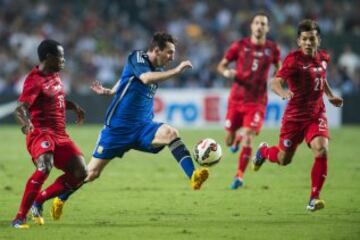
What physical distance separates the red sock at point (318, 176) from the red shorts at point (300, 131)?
32 centimetres

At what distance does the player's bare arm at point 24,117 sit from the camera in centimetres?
945

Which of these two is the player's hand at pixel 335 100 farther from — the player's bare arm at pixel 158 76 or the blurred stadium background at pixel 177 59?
the blurred stadium background at pixel 177 59

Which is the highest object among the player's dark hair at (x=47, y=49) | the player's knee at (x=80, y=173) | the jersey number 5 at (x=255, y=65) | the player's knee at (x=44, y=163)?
the player's dark hair at (x=47, y=49)

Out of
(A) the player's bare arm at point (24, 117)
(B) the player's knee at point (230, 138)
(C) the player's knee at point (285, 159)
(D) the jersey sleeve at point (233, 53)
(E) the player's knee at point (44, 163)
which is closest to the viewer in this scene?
(A) the player's bare arm at point (24, 117)

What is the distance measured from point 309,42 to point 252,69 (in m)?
3.81

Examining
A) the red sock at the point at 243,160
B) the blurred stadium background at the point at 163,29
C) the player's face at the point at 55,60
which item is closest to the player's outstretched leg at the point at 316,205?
the red sock at the point at 243,160

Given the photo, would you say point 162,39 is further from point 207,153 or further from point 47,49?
point 207,153

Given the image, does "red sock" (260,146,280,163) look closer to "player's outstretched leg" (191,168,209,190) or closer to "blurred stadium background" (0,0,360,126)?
"player's outstretched leg" (191,168,209,190)

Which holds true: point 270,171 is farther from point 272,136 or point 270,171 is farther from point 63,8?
point 63,8

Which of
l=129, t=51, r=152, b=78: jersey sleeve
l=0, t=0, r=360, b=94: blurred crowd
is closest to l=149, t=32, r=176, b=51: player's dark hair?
l=129, t=51, r=152, b=78: jersey sleeve

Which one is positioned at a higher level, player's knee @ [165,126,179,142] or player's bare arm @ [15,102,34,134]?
player's bare arm @ [15,102,34,134]

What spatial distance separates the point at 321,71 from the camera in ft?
37.1

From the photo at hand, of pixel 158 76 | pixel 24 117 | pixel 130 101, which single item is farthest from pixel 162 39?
pixel 24 117

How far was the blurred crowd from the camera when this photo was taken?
29.2 meters
